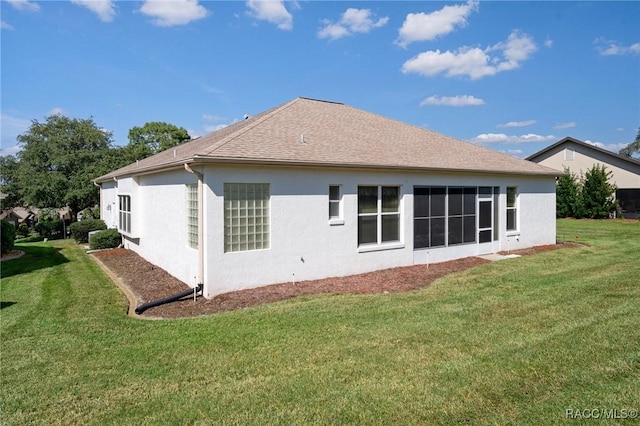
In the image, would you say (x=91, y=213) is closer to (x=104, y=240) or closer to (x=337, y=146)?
(x=104, y=240)

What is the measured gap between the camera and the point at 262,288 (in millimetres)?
9578

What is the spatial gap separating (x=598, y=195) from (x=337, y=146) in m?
27.3

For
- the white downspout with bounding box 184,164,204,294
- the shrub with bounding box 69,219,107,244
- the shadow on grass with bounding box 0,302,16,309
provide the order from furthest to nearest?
the shrub with bounding box 69,219,107,244
the white downspout with bounding box 184,164,204,294
the shadow on grass with bounding box 0,302,16,309

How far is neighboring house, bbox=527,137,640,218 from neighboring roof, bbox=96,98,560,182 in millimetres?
20313

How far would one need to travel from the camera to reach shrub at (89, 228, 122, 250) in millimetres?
17953

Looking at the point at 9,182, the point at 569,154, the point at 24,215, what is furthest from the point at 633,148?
the point at 24,215

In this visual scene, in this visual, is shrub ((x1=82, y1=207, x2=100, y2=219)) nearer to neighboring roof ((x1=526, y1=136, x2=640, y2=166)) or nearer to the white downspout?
the white downspout

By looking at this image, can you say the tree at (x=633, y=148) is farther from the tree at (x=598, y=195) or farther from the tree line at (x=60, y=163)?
the tree line at (x=60, y=163)

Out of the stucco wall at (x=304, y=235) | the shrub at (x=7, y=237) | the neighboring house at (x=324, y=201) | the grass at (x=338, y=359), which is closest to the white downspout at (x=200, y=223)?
the neighboring house at (x=324, y=201)

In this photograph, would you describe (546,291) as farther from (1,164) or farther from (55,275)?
(1,164)

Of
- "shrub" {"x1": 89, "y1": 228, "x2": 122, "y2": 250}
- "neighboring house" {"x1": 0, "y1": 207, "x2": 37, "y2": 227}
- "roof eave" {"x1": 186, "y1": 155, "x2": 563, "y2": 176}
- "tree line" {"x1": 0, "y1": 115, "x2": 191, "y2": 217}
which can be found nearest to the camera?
"roof eave" {"x1": 186, "y1": 155, "x2": 563, "y2": 176}

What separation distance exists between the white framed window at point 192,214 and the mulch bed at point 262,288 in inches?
47.5

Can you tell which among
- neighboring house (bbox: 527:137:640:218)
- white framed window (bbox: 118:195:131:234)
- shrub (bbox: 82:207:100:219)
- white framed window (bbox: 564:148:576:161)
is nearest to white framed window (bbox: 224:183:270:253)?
white framed window (bbox: 118:195:131:234)

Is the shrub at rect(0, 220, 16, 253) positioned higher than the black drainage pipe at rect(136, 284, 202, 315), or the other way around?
the shrub at rect(0, 220, 16, 253)
